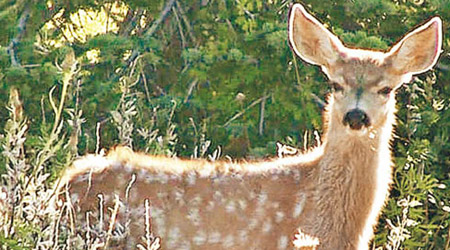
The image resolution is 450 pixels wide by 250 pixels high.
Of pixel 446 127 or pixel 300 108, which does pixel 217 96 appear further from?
pixel 446 127

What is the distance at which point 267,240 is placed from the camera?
6.50 metres

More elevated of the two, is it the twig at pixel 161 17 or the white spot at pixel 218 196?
the twig at pixel 161 17

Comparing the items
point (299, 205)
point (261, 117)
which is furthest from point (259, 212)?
point (261, 117)

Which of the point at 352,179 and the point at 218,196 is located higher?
the point at 352,179

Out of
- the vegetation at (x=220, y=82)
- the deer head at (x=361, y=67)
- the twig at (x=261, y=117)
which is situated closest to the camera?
the deer head at (x=361, y=67)

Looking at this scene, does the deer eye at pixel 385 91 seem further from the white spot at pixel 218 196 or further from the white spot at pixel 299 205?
the white spot at pixel 218 196

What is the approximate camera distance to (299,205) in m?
6.61

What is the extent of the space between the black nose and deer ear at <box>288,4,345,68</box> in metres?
0.49

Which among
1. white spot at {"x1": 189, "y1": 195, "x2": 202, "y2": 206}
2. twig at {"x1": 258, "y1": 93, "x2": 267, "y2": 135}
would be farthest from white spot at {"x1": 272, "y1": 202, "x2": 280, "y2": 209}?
twig at {"x1": 258, "y1": 93, "x2": 267, "y2": 135}

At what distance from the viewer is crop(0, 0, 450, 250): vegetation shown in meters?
8.82

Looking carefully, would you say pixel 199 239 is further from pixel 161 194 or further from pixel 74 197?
pixel 74 197

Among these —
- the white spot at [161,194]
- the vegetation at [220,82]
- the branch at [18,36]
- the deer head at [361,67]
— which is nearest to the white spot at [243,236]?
the white spot at [161,194]

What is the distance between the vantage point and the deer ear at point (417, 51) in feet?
22.2

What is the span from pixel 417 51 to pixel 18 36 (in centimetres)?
357
